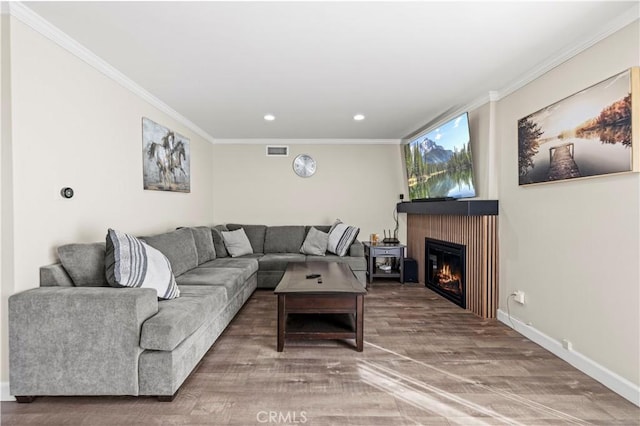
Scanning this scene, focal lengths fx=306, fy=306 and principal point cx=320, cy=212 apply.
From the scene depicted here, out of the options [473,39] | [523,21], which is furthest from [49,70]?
[523,21]

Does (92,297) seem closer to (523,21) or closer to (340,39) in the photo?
(340,39)

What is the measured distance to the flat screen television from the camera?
3.54 meters

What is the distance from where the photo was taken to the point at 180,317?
1965 mm

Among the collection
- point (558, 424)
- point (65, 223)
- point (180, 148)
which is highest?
point (180, 148)

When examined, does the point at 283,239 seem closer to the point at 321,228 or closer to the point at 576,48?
the point at 321,228

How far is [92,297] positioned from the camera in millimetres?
1835

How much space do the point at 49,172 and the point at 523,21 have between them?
3.37m

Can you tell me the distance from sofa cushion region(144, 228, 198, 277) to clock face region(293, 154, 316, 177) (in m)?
2.37

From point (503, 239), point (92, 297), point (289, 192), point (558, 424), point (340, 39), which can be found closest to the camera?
point (558, 424)

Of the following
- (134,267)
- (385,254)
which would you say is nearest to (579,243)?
(385,254)

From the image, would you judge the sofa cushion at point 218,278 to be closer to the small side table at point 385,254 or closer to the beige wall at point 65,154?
the beige wall at point 65,154

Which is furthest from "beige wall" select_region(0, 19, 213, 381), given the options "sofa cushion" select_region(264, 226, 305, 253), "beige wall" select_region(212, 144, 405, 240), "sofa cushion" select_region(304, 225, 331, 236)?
"sofa cushion" select_region(304, 225, 331, 236)

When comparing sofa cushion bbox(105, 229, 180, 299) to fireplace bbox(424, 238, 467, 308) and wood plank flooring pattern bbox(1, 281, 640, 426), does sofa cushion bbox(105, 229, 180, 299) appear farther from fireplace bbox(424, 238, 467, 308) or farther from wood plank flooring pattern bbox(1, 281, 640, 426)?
fireplace bbox(424, 238, 467, 308)

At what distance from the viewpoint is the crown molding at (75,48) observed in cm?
191
